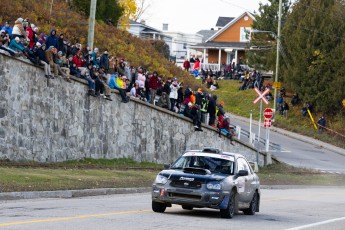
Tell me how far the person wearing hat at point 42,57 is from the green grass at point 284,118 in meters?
35.5

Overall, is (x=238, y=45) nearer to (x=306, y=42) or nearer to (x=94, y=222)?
(x=306, y=42)

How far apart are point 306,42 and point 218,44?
3485 centimetres

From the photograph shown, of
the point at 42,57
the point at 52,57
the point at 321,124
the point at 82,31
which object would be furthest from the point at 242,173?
the point at 321,124

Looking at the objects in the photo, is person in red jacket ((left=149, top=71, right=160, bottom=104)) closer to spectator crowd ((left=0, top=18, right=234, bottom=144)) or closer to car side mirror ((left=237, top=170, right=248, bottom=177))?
spectator crowd ((left=0, top=18, right=234, bottom=144))

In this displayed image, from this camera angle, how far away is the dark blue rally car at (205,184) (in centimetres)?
1811

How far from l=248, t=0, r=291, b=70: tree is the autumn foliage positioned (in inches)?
1271

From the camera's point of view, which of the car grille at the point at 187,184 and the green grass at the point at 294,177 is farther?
the green grass at the point at 294,177

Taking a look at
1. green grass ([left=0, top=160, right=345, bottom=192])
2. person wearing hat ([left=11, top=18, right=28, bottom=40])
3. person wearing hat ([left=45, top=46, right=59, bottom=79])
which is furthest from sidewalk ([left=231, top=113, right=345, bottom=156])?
person wearing hat ([left=11, top=18, right=28, bottom=40])

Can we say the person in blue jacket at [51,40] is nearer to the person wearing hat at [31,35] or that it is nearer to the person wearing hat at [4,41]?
the person wearing hat at [31,35]

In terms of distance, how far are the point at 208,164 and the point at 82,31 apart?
26.2m

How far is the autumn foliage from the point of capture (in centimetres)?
3931

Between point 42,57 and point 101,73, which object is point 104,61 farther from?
point 42,57

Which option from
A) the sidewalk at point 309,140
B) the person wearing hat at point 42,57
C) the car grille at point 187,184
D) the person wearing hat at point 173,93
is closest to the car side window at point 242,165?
the car grille at point 187,184

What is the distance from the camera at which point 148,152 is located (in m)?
39.9
